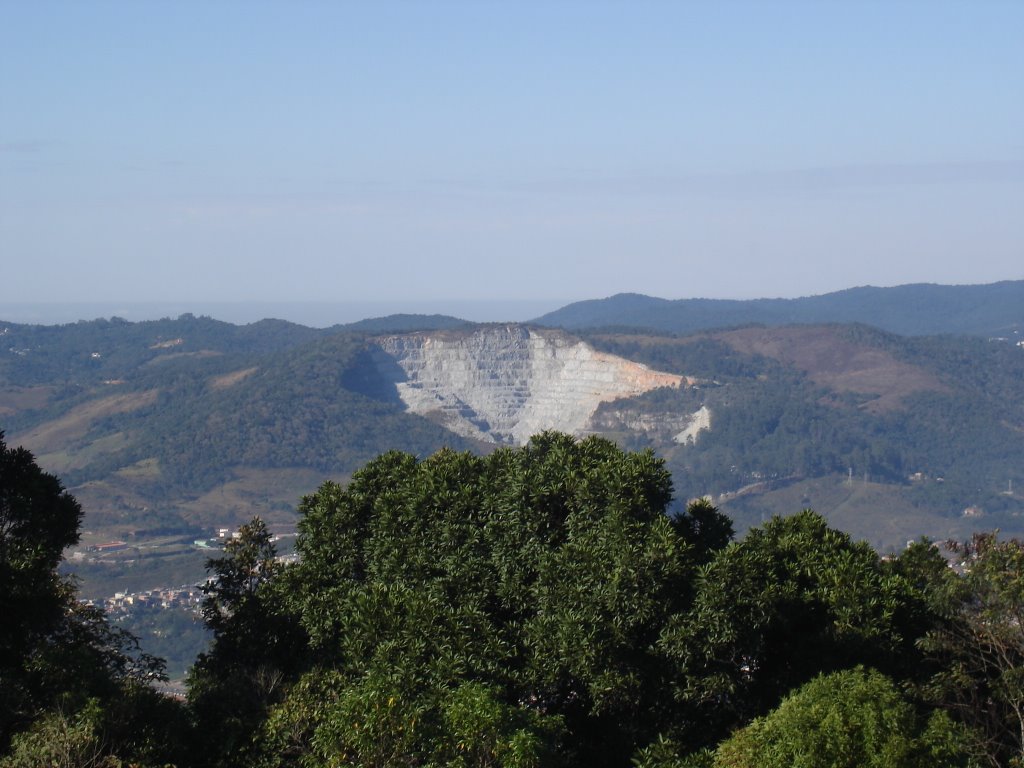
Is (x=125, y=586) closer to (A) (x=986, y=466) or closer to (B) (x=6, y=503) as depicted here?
(B) (x=6, y=503)

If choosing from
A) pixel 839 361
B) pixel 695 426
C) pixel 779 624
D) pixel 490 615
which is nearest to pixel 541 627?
pixel 490 615

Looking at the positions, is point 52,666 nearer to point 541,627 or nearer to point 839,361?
point 541,627

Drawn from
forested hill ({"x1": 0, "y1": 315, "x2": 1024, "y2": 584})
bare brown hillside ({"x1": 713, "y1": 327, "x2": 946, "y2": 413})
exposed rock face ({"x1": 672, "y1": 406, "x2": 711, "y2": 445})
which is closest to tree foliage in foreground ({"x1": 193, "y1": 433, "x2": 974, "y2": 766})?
forested hill ({"x1": 0, "y1": 315, "x2": 1024, "y2": 584})

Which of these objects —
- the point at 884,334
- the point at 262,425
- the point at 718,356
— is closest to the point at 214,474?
the point at 262,425

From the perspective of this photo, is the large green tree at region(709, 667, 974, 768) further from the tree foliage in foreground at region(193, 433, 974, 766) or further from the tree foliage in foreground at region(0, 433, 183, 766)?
the tree foliage in foreground at region(0, 433, 183, 766)

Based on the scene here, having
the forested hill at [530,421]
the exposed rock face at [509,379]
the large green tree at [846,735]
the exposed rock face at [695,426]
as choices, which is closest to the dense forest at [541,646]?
the large green tree at [846,735]

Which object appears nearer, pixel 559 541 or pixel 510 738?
pixel 510 738

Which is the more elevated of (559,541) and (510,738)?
(559,541)
